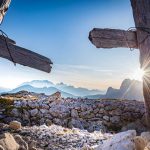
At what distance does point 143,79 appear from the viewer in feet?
27.3

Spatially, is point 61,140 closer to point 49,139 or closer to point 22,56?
point 49,139

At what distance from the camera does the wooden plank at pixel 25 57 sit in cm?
624

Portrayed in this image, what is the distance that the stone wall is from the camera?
48.4 ft

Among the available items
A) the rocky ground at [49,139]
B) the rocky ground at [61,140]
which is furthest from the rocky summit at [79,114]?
the rocky ground at [61,140]

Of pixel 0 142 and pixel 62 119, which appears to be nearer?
pixel 0 142

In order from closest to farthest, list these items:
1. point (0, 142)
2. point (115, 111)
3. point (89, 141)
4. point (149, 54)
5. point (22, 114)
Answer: point (0, 142)
point (149, 54)
point (89, 141)
point (22, 114)
point (115, 111)

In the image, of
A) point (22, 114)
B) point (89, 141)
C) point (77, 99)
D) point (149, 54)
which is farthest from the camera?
point (77, 99)

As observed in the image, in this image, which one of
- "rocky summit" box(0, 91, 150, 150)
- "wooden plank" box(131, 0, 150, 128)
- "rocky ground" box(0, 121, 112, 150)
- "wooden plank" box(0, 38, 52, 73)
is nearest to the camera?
"wooden plank" box(0, 38, 52, 73)

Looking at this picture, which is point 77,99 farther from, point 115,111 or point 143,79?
point 143,79

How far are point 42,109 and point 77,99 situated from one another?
8.39ft

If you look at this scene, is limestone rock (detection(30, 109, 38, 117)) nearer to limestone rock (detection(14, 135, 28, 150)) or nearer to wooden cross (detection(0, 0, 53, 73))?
limestone rock (detection(14, 135, 28, 150))

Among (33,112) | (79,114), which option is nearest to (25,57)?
(33,112)

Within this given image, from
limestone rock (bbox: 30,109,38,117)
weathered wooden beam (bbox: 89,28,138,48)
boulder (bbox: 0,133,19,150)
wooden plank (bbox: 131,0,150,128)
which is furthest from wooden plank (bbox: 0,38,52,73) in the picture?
limestone rock (bbox: 30,109,38,117)

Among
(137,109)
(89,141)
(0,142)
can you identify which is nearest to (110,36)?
(89,141)
